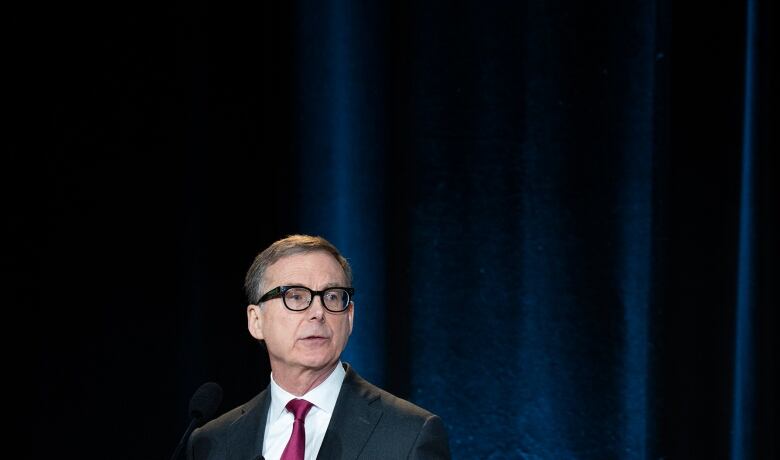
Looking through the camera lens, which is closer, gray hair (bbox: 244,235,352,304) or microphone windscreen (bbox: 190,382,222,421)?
microphone windscreen (bbox: 190,382,222,421)

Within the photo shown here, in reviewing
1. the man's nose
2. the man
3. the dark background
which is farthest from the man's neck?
the dark background

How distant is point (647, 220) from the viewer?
2.81 meters

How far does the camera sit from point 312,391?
6.72 ft

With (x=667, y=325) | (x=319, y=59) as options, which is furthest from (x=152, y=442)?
(x=667, y=325)

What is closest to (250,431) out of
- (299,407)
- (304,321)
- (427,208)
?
(299,407)

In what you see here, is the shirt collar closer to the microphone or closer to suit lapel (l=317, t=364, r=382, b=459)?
suit lapel (l=317, t=364, r=382, b=459)

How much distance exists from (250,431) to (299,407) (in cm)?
14

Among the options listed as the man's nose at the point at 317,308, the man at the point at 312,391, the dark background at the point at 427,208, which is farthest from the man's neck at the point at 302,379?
the dark background at the point at 427,208

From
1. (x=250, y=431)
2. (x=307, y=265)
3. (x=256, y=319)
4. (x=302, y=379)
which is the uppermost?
(x=307, y=265)

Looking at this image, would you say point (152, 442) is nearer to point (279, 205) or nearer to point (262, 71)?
point (279, 205)

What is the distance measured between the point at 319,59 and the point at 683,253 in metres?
1.19

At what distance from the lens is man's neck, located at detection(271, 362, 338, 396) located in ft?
6.73

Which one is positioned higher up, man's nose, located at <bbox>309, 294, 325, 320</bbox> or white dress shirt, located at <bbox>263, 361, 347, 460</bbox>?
man's nose, located at <bbox>309, 294, 325, 320</bbox>

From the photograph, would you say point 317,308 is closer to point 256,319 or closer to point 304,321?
point 304,321
